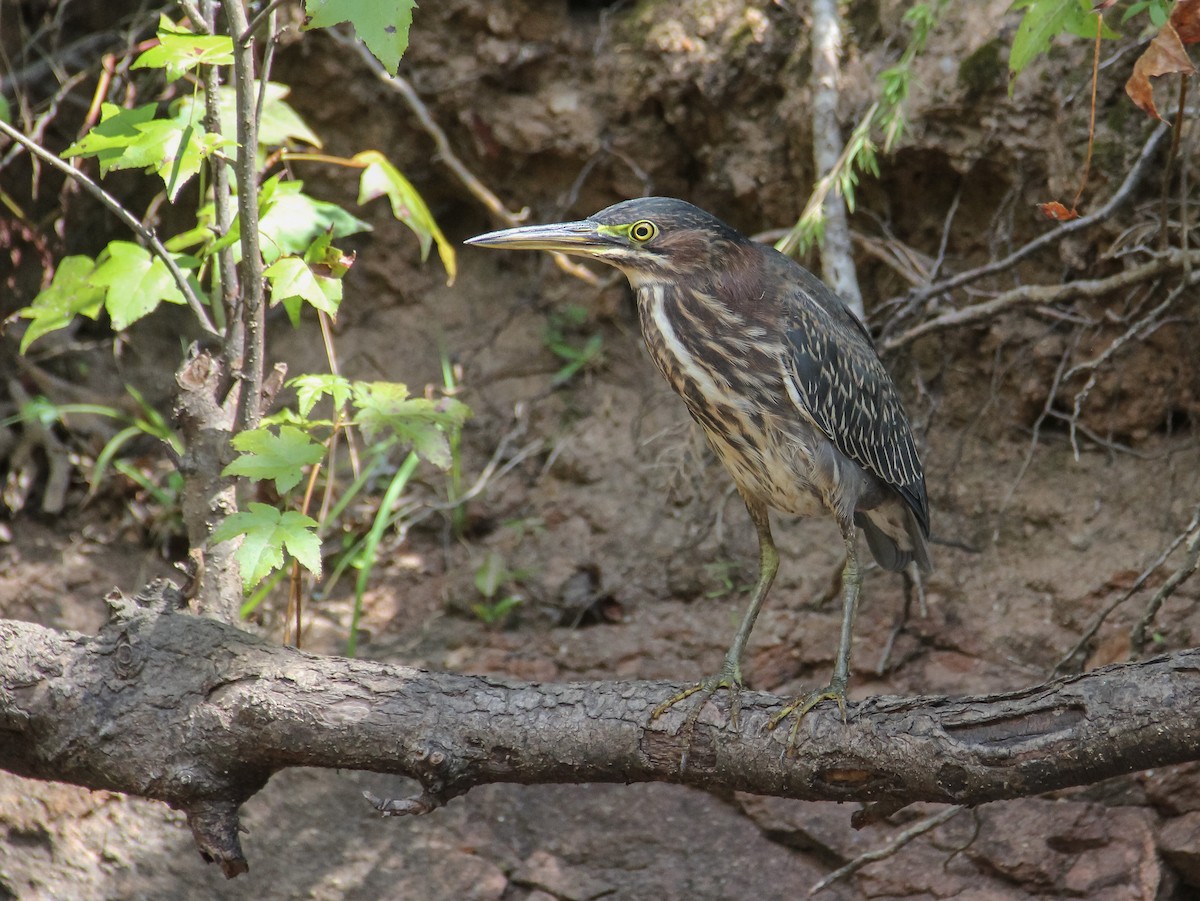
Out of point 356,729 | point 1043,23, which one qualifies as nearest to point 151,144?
point 356,729

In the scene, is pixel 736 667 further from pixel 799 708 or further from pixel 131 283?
pixel 131 283

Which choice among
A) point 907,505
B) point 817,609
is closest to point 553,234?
point 907,505

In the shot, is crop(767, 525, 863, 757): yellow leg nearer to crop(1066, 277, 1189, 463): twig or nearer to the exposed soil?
the exposed soil

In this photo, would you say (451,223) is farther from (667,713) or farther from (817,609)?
(667,713)

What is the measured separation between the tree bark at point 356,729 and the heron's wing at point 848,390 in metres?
0.78

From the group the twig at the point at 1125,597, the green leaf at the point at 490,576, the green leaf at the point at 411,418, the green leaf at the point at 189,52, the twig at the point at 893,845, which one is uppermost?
the green leaf at the point at 189,52

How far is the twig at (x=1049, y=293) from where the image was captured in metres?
3.19

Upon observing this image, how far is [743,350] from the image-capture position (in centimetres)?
272

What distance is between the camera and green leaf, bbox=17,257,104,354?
2.74 meters

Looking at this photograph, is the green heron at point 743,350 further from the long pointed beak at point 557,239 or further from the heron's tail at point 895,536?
the heron's tail at point 895,536

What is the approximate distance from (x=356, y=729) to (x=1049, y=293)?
2.37 m

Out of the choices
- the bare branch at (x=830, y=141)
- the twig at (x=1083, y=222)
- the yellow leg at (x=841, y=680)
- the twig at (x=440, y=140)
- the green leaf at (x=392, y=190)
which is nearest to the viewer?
the yellow leg at (x=841, y=680)

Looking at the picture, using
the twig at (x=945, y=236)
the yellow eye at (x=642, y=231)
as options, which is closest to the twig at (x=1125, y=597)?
the twig at (x=945, y=236)

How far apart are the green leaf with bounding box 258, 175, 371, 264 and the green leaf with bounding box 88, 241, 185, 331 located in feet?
0.80
